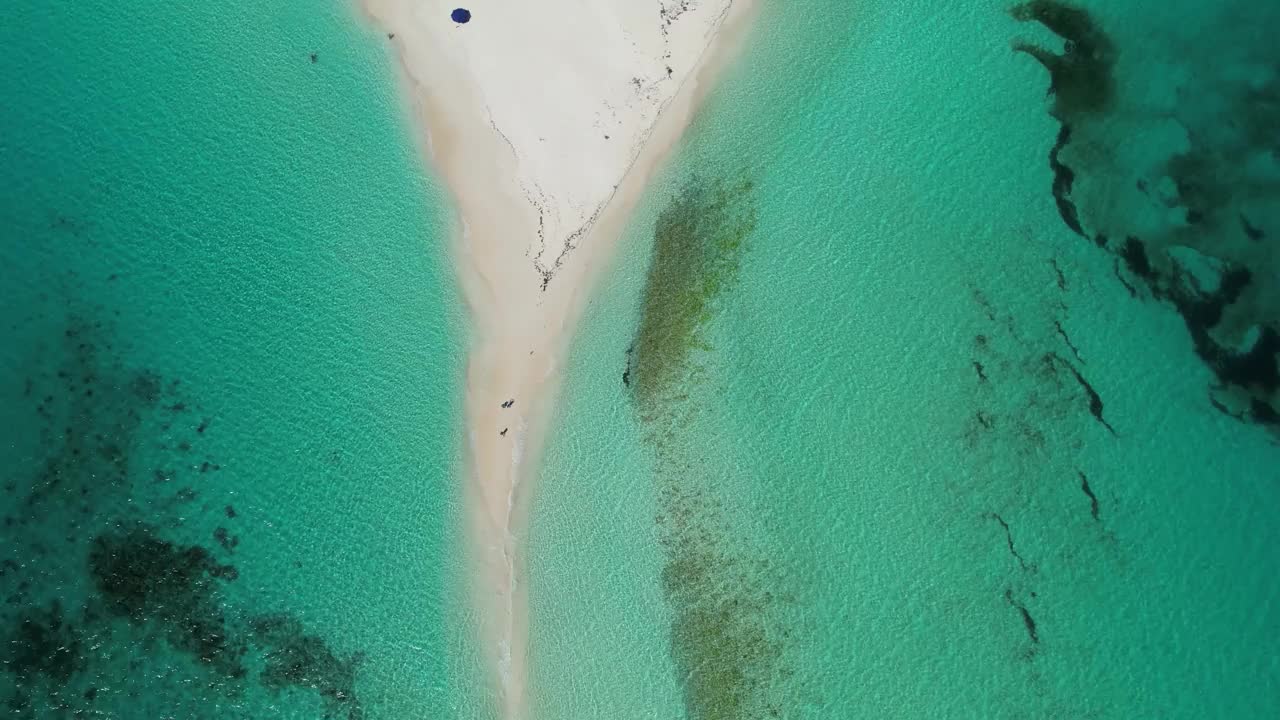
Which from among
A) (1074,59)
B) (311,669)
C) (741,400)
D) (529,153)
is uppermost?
(1074,59)

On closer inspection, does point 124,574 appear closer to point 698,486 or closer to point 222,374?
point 222,374

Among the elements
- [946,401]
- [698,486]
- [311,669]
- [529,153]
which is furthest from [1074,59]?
[311,669]

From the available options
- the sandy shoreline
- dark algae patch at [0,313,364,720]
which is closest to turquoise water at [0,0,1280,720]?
dark algae patch at [0,313,364,720]

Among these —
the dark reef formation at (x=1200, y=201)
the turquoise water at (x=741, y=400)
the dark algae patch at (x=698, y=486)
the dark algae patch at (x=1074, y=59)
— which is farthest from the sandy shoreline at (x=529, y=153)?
the dark reef formation at (x=1200, y=201)

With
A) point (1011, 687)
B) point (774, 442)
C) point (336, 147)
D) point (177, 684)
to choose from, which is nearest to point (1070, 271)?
point (774, 442)

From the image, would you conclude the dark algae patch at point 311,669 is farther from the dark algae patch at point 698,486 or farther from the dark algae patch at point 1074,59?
the dark algae patch at point 1074,59

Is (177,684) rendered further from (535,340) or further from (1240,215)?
(1240,215)
